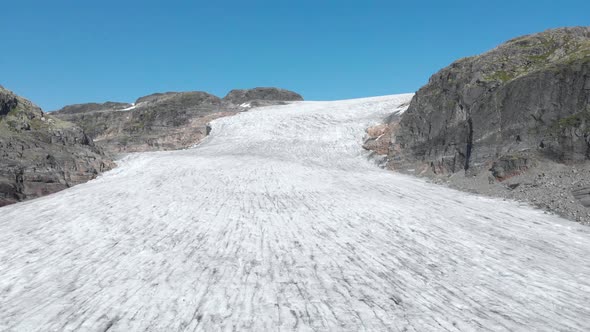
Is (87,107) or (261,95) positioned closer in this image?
(261,95)

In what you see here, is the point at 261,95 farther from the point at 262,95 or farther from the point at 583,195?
the point at 583,195

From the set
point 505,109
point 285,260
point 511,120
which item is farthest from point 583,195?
point 285,260

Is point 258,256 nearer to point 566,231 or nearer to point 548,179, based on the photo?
point 566,231

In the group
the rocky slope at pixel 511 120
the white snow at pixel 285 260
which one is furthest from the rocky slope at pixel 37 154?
the rocky slope at pixel 511 120

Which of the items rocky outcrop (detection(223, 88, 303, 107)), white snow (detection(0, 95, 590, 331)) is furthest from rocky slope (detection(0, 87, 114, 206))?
rocky outcrop (detection(223, 88, 303, 107))

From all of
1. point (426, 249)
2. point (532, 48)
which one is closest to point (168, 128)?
point (532, 48)

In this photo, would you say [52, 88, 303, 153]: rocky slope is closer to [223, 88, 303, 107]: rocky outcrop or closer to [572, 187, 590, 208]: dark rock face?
[223, 88, 303, 107]: rocky outcrop

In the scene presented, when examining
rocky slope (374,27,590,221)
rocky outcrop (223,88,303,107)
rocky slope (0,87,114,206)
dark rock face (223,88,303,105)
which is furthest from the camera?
dark rock face (223,88,303,105)
